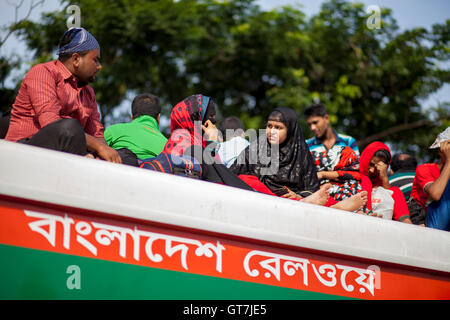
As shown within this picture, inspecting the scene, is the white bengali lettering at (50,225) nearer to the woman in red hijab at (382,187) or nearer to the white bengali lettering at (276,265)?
the white bengali lettering at (276,265)

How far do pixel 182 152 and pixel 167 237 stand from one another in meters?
0.69

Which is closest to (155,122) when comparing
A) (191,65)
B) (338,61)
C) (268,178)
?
(268,178)

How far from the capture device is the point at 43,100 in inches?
91.9

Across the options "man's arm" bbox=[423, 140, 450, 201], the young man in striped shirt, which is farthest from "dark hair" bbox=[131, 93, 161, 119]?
"man's arm" bbox=[423, 140, 450, 201]

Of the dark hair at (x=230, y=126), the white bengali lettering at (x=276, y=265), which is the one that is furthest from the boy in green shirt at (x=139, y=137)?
the white bengali lettering at (x=276, y=265)

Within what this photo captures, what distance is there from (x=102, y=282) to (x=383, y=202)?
7.31 ft

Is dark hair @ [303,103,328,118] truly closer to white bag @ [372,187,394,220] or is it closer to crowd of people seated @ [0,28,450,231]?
crowd of people seated @ [0,28,450,231]

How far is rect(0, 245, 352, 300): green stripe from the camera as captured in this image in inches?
65.9

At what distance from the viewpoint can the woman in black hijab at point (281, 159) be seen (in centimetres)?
351

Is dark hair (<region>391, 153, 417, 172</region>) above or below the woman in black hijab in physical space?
above

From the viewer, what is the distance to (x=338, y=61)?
32.4 ft

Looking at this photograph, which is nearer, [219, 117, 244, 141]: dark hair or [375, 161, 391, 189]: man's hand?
[375, 161, 391, 189]: man's hand

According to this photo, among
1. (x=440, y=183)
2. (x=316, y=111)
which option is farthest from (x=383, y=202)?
(x=316, y=111)

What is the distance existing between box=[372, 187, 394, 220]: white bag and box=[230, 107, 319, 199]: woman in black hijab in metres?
0.40
